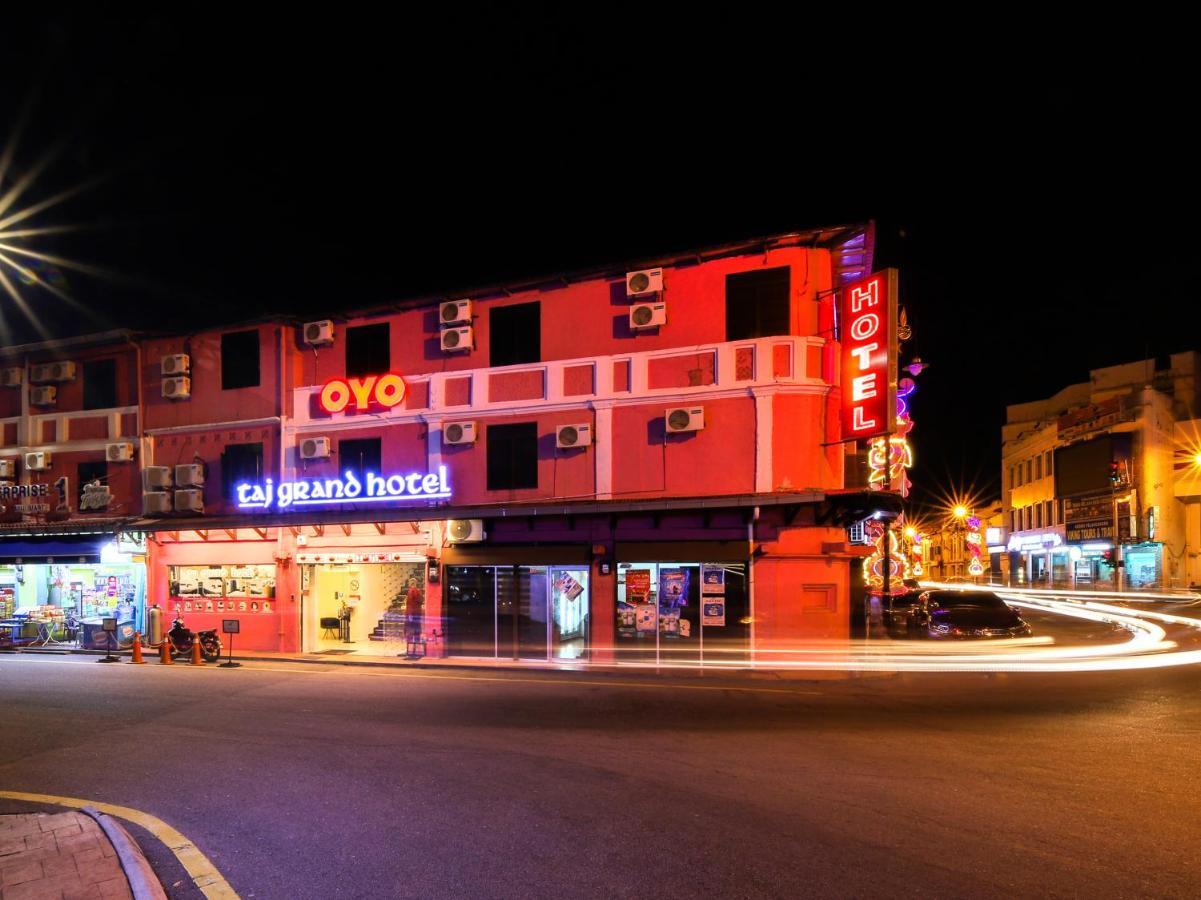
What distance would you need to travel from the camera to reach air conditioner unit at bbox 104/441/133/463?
22297 millimetres

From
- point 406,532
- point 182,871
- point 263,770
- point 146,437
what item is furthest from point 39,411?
point 182,871

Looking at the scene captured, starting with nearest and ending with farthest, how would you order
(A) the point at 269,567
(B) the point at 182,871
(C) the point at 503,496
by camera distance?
(B) the point at 182,871
(C) the point at 503,496
(A) the point at 269,567

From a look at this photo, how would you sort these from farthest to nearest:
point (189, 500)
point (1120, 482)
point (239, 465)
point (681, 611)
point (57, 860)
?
point (1120, 482)
point (239, 465)
point (189, 500)
point (681, 611)
point (57, 860)

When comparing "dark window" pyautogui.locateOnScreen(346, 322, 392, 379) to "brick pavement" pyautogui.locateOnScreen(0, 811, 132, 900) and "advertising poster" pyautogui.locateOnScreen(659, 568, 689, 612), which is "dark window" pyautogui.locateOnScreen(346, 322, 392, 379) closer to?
"advertising poster" pyautogui.locateOnScreen(659, 568, 689, 612)

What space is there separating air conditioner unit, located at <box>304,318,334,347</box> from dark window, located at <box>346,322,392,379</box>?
52 centimetres

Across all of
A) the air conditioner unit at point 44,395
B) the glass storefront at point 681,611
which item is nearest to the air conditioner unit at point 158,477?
the air conditioner unit at point 44,395

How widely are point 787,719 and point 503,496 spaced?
33.9 feet

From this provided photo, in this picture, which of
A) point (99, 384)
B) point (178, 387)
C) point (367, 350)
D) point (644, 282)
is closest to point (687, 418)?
point (644, 282)

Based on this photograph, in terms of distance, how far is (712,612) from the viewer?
57.3 ft

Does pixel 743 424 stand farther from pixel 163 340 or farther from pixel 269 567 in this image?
pixel 163 340

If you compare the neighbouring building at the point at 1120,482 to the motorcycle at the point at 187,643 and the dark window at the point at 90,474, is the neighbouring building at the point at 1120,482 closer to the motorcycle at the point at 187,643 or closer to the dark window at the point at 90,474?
the motorcycle at the point at 187,643

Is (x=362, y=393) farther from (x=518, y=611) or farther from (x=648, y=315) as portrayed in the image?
(x=648, y=315)

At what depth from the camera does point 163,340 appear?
22.5 m

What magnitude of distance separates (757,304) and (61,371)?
2115 cm
